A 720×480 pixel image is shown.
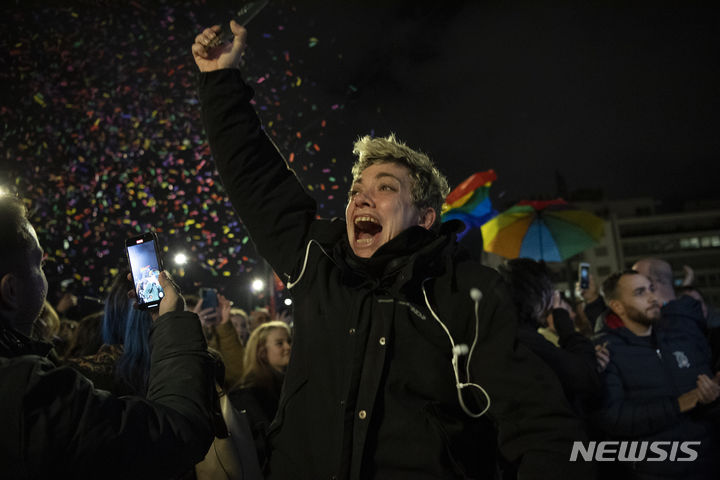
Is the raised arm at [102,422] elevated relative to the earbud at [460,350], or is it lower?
lower

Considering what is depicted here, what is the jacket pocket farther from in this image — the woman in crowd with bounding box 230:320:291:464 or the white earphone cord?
the woman in crowd with bounding box 230:320:291:464

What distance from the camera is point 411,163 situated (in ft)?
9.99

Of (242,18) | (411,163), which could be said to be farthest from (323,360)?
(242,18)

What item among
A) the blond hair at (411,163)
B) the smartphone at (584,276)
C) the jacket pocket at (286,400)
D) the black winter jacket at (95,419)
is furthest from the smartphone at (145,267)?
the smartphone at (584,276)

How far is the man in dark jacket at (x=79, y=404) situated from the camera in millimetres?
1412

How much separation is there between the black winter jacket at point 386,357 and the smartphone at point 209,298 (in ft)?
13.8

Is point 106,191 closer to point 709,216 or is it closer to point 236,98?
point 236,98

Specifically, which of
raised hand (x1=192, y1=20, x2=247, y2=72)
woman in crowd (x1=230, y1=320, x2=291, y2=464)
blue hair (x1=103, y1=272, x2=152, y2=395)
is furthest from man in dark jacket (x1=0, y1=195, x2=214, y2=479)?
woman in crowd (x1=230, y1=320, x2=291, y2=464)

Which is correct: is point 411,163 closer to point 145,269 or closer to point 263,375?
point 145,269

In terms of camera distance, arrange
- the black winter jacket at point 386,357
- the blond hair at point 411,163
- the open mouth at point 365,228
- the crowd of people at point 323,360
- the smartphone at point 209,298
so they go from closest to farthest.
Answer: the crowd of people at point 323,360, the black winter jacket at point 386,357, the open mouth at point 365,228, the blond hair at point 411,163, the smartphone at point 209,298

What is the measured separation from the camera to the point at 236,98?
2766mm

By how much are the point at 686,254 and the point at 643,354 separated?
109 meters

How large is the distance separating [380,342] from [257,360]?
11.0ft
